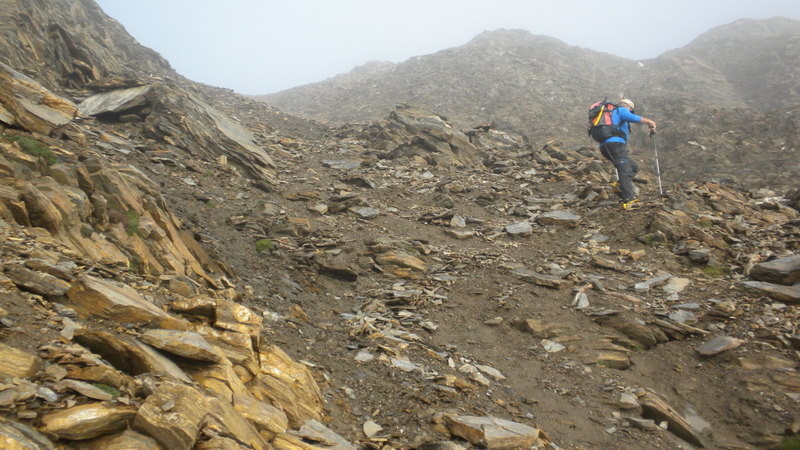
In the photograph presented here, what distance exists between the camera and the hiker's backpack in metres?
15.5

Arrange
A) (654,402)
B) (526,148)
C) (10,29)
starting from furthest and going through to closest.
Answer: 1. (526,148)
2. (10,29)
3. (654,402)

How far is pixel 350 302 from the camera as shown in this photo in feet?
35.7

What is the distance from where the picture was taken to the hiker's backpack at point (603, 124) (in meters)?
15.5

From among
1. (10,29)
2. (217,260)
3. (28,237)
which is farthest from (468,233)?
(10,29)

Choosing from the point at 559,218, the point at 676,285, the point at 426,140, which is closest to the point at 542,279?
the point at 676,285

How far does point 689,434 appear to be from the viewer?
701 centimetres

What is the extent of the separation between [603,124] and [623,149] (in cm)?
114

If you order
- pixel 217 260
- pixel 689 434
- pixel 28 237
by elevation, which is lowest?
pixel 689 434

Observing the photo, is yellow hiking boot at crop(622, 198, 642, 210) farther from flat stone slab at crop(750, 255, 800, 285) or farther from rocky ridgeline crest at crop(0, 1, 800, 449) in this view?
flat stone slab at crop(750, 255, 800, 285)

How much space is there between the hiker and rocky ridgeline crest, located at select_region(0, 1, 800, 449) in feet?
2.98

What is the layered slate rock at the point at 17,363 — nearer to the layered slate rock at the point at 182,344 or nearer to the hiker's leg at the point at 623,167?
the layered slate rock at the point at 182,344

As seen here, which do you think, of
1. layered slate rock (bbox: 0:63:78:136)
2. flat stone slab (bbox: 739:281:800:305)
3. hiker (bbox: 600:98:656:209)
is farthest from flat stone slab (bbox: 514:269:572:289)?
layered slate rock (bbox: 0:63:78:136)

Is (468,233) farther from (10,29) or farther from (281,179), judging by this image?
(10,29)

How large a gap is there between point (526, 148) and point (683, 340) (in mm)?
19084
